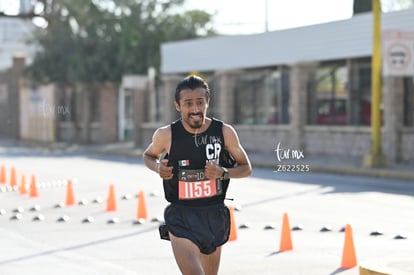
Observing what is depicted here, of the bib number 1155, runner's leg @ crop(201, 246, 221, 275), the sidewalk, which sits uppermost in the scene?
the bib number 1155

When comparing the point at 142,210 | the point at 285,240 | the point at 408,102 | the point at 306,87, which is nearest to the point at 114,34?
the point at 306,87

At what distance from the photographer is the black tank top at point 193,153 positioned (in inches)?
244

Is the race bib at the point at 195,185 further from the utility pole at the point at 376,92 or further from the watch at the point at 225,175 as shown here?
the utility pole at the point at 376,92

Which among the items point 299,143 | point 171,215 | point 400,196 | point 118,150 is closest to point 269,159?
point 299,143

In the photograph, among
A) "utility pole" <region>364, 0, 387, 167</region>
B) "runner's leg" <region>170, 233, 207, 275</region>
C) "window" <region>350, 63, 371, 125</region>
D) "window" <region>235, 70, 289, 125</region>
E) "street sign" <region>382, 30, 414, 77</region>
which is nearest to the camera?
"runner's leg" <region>170, 233, 207, 275</region>

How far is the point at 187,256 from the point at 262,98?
95.5 ft

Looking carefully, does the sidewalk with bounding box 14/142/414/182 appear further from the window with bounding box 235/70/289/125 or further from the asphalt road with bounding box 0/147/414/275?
the window with bounding box 235/70/289/125

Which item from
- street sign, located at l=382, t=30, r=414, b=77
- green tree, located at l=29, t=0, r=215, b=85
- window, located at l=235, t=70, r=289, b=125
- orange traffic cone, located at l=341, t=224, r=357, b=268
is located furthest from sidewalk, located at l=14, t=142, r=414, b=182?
orange traffic cone, located at l=341, t=224, r=357, b=268

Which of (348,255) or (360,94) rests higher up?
(360,94)

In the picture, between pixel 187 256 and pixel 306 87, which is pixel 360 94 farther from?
pixel 187 256

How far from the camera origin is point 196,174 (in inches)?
242

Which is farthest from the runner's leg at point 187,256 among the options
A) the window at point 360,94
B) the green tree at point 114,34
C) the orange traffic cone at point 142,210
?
the green tree at point 114,34

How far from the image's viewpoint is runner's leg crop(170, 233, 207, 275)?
6.01 metres

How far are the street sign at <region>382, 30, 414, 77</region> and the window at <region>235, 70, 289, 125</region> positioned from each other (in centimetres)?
945
